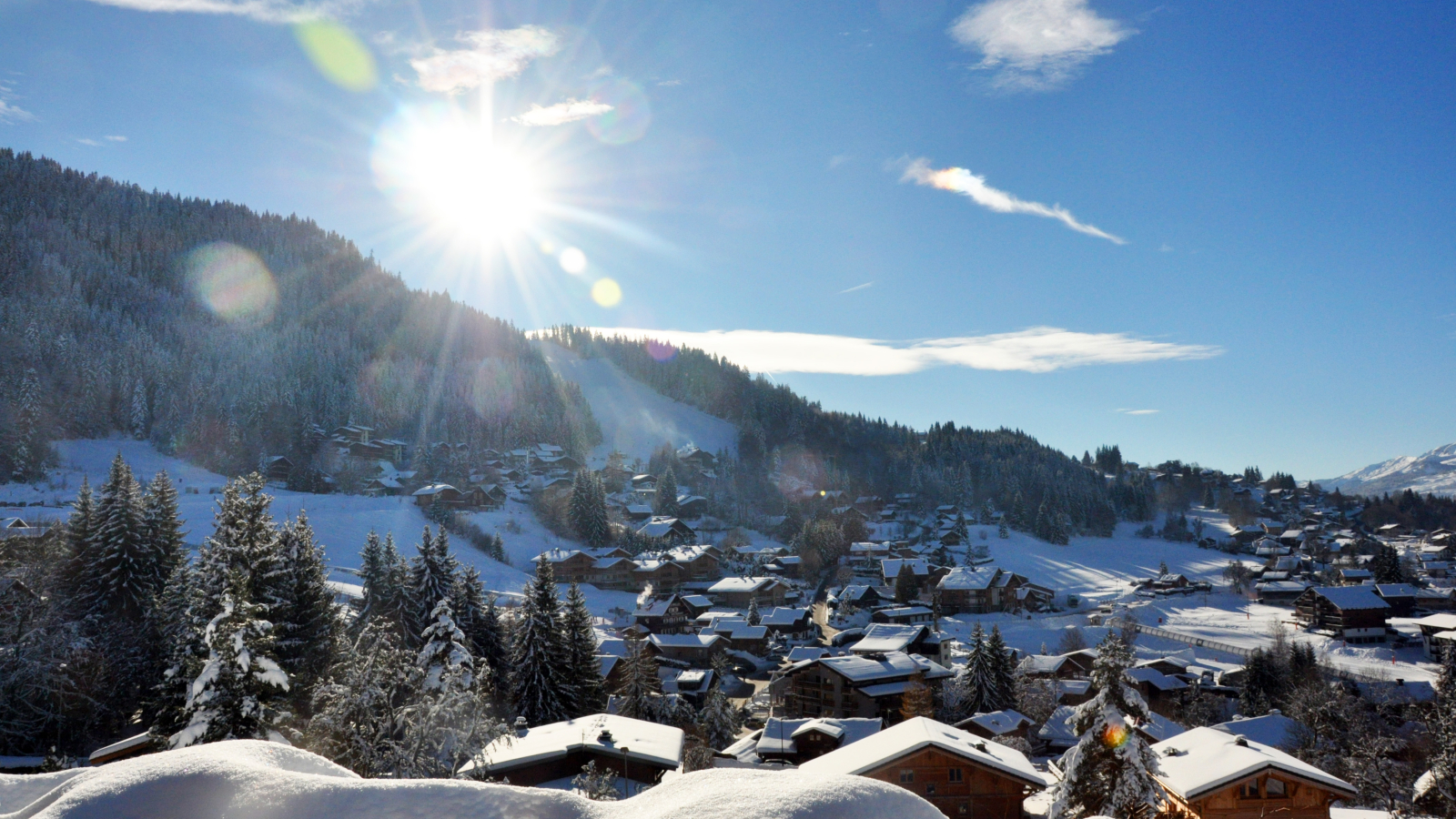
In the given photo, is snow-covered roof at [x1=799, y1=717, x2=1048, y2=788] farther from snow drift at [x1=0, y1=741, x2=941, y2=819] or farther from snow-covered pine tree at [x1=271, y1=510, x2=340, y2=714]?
snow drift at [x1=0, y1=741, x2=941, y2=819]

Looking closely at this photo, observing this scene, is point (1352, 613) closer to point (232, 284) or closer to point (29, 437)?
point (29, 437)

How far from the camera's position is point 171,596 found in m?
27.3

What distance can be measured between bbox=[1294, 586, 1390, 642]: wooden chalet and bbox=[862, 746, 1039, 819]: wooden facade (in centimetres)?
5075

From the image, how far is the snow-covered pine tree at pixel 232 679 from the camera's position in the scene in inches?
611

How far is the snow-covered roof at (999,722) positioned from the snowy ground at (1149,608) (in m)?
23.5

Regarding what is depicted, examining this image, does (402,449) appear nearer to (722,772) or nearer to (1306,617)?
(1306,617)

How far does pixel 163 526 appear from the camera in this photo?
32594 mm

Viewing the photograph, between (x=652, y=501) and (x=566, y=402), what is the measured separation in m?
45.3

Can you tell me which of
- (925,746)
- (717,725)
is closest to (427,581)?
(717,725)

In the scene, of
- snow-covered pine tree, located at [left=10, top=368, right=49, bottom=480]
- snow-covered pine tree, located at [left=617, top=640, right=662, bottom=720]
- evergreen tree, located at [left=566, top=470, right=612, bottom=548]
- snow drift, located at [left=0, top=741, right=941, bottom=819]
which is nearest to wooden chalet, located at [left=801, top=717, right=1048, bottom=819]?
snow-covered pine tree, located at [left=617, top=640, right=662, bottom=720]

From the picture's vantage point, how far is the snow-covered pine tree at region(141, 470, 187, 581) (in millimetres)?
31906

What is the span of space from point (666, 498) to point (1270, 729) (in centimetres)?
7770

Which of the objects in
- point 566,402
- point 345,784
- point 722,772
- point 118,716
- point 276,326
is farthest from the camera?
point 566,402

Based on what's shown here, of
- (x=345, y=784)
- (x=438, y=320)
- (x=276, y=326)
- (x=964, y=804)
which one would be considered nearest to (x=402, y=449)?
(x=276, y=326)
